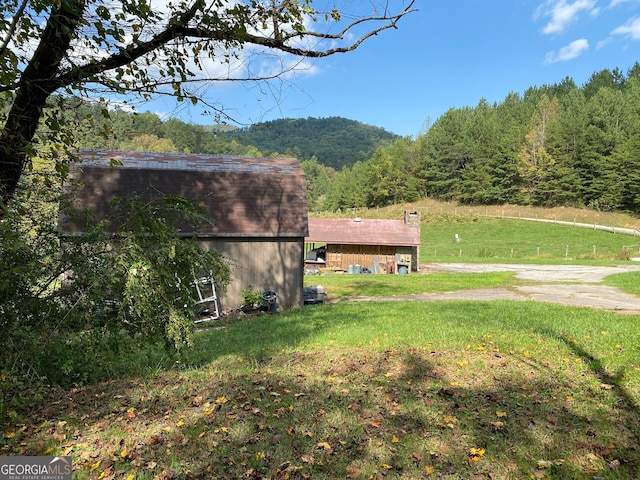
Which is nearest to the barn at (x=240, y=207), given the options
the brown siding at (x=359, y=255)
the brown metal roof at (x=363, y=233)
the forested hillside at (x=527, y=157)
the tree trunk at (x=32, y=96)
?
the tree trunk at (x=32, y=96)

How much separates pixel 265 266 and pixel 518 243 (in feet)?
139

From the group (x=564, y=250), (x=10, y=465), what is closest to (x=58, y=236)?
(x=10, y=465)

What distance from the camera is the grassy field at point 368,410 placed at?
11.9 ft

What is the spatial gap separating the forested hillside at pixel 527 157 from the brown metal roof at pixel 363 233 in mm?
40899

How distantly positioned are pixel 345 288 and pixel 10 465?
1904 cm

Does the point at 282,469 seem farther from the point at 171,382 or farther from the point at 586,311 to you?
the point at 586,311

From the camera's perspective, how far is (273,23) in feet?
15.7

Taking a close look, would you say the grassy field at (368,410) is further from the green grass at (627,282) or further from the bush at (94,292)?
the green grass at (627,282)

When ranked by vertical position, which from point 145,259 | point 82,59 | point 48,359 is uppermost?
point 82,59

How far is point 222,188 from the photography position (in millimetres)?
16750

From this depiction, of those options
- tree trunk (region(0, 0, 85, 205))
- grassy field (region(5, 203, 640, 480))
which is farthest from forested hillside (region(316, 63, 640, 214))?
tree trunk (region(0, 0, 85, 205))

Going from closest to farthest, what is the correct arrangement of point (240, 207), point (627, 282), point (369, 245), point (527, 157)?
point (240, 207) → point (627, 282) → point (369, 245) → point (527, 157)

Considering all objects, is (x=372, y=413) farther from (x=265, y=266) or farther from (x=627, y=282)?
(x=627, y=282)

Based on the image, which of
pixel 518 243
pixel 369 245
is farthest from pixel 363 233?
pixel 518 243
